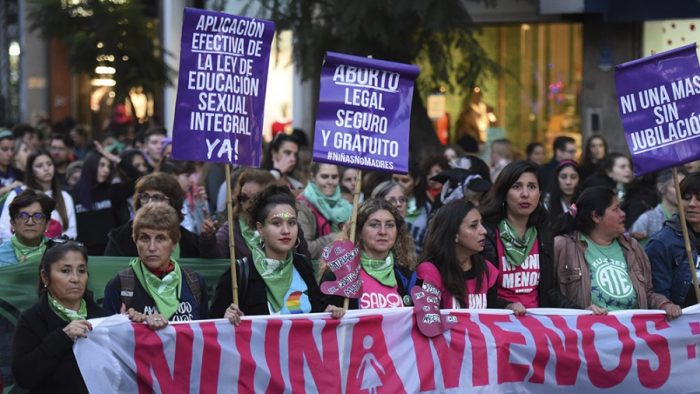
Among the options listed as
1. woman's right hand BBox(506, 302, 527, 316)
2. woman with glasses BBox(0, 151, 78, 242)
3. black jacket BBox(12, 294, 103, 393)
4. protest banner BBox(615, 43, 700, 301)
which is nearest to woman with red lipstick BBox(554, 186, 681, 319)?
protest banner BBox(615, 43, 700, 301)

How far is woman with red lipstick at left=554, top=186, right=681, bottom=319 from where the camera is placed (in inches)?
300

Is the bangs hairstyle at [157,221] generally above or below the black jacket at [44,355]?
above

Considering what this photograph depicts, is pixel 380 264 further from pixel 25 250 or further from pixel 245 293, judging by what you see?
pixel 25 250

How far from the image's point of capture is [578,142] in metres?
20.3

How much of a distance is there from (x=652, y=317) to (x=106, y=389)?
311cm

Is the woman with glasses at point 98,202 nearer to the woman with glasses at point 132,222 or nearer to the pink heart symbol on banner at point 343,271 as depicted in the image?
the woman with glasses at point 132,222

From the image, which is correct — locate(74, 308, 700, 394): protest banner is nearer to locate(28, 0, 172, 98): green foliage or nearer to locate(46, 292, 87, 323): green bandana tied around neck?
locate(46, 292, 87, 323): green bandana tied around neck

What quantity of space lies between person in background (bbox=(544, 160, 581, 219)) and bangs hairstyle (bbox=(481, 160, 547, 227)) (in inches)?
135

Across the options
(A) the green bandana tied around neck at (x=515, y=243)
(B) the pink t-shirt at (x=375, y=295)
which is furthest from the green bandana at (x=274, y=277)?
(A) the green bandana tied around neck at (x=515, y=243)

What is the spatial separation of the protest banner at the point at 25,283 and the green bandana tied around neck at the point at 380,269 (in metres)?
1.22

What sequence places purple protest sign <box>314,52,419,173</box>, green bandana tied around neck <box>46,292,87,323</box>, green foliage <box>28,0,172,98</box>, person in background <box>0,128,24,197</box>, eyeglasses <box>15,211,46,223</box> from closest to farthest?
green bandana tied around neck <box>46,292,87,323</box>, purple protest sign <box>314,52,419,173</box>, eyeglasses <box>15,211,46,223</box>, person in background <box>0,128,24,197</box>, green foliage <box>28,0,172,98</box>

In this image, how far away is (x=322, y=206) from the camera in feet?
33.2

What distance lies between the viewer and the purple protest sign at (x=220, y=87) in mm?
6945

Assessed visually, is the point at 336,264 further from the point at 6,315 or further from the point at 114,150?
the point at 114,150
